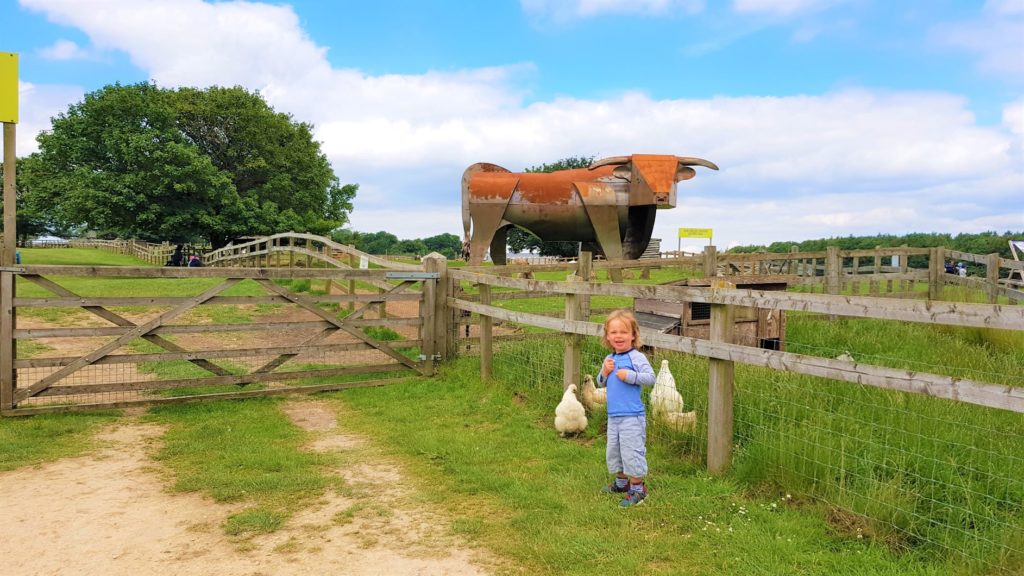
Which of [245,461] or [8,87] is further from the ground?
[8,87]

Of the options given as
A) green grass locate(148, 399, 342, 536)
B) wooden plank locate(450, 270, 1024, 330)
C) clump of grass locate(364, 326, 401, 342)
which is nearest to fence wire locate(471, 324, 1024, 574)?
wooden plank locate(450, 270, 1024, 330)

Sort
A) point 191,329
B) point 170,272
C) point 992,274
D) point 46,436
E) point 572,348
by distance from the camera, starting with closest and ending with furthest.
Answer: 1. point 46,436
2. point 572,348
3. point 170,272
4. point 191,329
5. point 992,274

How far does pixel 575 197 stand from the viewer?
12.1 m

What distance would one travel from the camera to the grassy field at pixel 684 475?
336 cm

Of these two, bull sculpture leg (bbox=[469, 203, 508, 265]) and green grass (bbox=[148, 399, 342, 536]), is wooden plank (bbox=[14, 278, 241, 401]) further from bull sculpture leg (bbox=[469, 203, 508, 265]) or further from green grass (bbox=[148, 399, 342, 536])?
bull sculpture leg (bbox=[469, 203, 508, 265])

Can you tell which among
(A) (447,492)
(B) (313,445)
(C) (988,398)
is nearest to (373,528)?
(A) (447,492)

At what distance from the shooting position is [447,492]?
4.45 meters

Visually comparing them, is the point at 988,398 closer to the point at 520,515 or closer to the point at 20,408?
the point at 520,515

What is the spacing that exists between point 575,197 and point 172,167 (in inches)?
914

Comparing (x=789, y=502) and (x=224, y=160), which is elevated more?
(x=224, y=160)

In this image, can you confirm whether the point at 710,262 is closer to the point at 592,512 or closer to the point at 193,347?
the point at 592,512

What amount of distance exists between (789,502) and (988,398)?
1.27 metres

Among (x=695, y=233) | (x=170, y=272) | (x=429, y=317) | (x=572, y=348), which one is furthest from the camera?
(x=695, y=233)

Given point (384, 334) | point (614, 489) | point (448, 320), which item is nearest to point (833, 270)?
point (448, 320)
